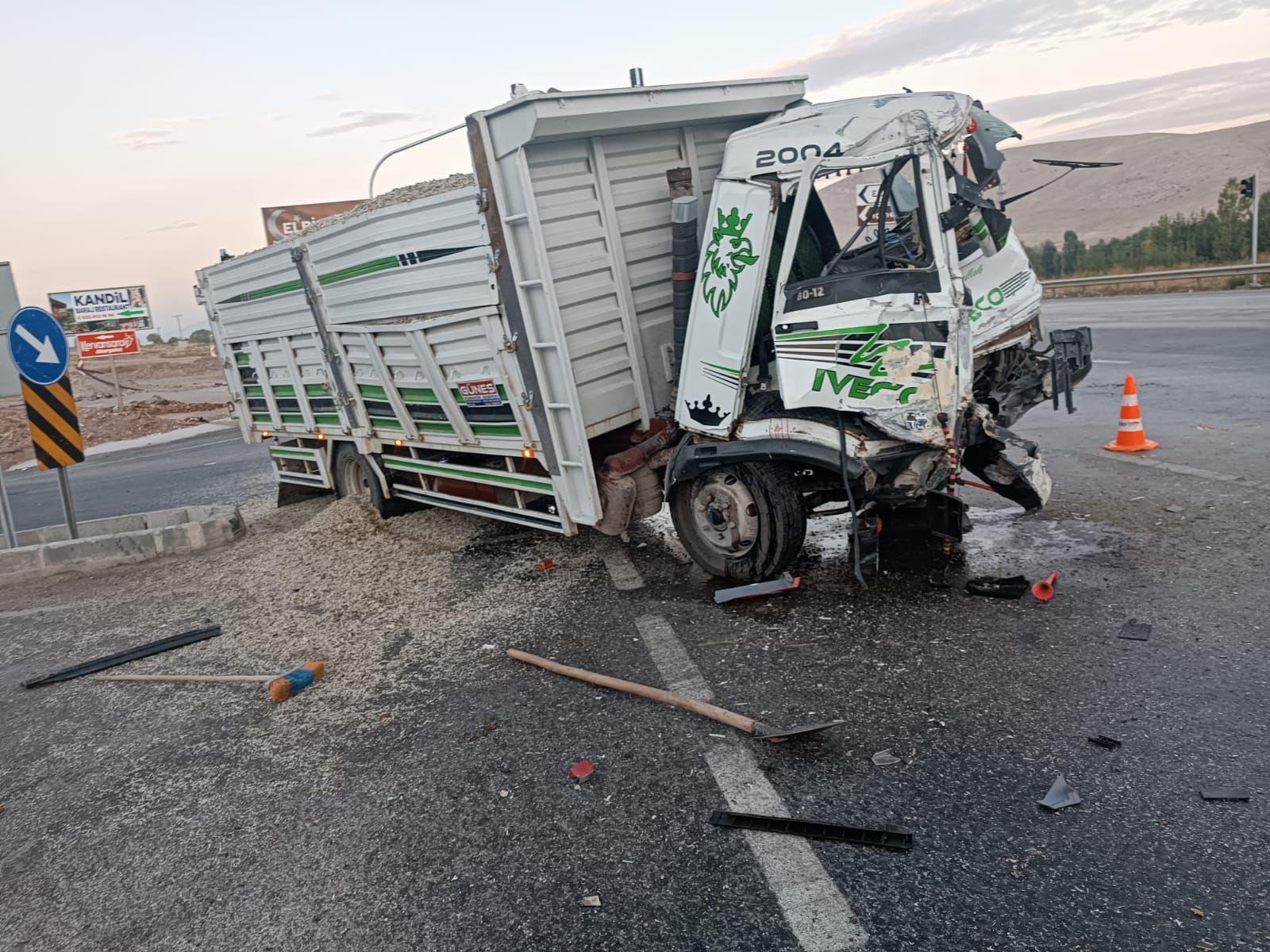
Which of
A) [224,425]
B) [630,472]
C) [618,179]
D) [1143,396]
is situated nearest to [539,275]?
[618,179]

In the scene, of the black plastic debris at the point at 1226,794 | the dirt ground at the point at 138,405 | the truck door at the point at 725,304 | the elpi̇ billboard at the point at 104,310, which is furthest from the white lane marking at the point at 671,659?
the elpi̇ billboard at the point at 104,310

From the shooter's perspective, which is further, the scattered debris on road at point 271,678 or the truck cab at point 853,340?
the scattered debris on road at point 271,678

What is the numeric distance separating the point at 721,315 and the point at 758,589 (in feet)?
5.46

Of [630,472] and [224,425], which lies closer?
[630,472]

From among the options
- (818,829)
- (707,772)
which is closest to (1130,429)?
(707,772)

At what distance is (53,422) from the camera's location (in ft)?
28.3

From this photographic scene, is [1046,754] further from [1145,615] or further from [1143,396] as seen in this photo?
[1143,396]

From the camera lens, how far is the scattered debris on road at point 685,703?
155 inches

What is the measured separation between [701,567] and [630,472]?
31.5 inches

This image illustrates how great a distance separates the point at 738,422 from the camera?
221 inches

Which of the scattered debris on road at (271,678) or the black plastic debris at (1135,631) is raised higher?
the scattered debris on road at (271,678)

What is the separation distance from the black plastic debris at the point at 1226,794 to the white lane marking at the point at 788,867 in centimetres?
141

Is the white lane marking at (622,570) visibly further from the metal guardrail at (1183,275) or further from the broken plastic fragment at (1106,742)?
the metal guardrail at (1183,275)

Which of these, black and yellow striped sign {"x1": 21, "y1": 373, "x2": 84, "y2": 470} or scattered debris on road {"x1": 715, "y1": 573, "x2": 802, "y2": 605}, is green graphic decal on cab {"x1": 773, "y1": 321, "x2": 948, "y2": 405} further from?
black and yellow striped sign {"x1": 21, "y1": 373, "x2": 84, "y2": 470}
